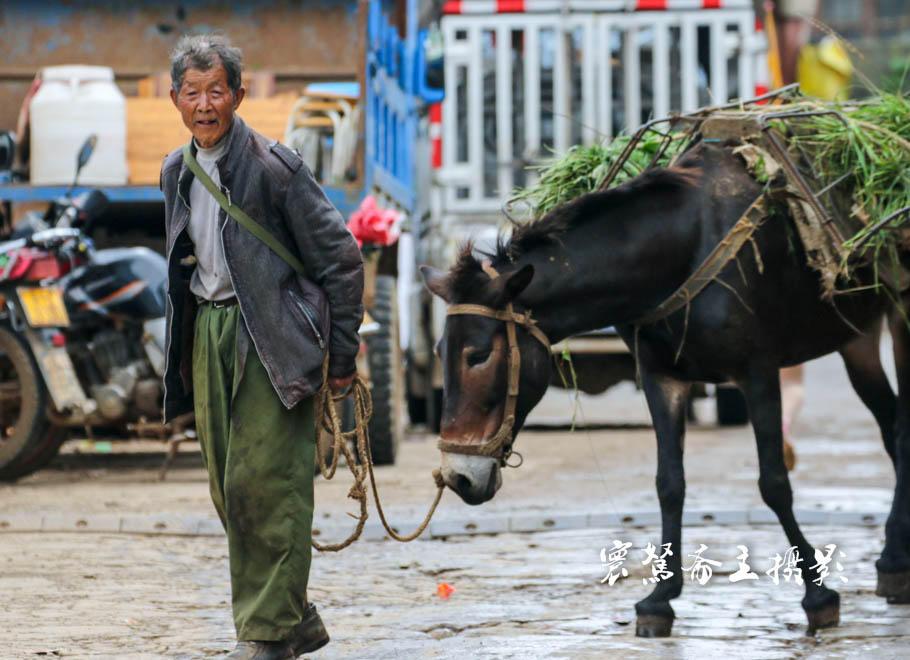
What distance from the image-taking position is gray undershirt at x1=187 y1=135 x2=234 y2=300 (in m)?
4.51

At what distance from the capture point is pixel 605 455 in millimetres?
11727

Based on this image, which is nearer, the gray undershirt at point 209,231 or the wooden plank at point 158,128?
the gray undershirt at point 209,231

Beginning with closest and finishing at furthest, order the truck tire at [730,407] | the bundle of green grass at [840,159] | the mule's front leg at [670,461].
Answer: the mule's front leg at [670,461], the bundle of green grass at [840,159], the truck tire at [730,407]

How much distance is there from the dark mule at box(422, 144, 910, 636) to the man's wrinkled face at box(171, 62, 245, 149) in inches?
39.7

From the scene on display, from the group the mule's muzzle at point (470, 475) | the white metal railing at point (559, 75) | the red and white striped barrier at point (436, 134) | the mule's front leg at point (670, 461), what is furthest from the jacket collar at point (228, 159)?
the red and white striped barrier at point (436, 134)

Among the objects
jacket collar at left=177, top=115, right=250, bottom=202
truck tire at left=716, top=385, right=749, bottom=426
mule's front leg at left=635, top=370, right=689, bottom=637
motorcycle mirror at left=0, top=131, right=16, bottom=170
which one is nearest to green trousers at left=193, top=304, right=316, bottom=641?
jacket collar at left=177, top=115, right=250, bottom=202

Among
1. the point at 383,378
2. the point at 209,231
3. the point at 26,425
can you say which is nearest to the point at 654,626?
the point at 209,231

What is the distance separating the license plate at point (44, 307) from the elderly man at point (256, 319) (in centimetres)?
501

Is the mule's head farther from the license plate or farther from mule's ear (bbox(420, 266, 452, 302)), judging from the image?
the license plate

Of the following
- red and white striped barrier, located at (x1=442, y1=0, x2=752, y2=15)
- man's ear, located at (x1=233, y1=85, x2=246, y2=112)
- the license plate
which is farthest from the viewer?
red and white striped barrier, located at (x1=442, y1=0, x2=752, y2=15)

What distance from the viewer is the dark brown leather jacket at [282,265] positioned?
444cm

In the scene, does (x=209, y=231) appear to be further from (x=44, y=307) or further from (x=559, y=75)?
(x=559, y=75)

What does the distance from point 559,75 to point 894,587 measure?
964 cm

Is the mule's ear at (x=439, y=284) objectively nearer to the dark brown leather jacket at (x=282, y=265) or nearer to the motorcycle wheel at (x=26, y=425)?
the dark brown leather jacket at (x=282, y=265)
